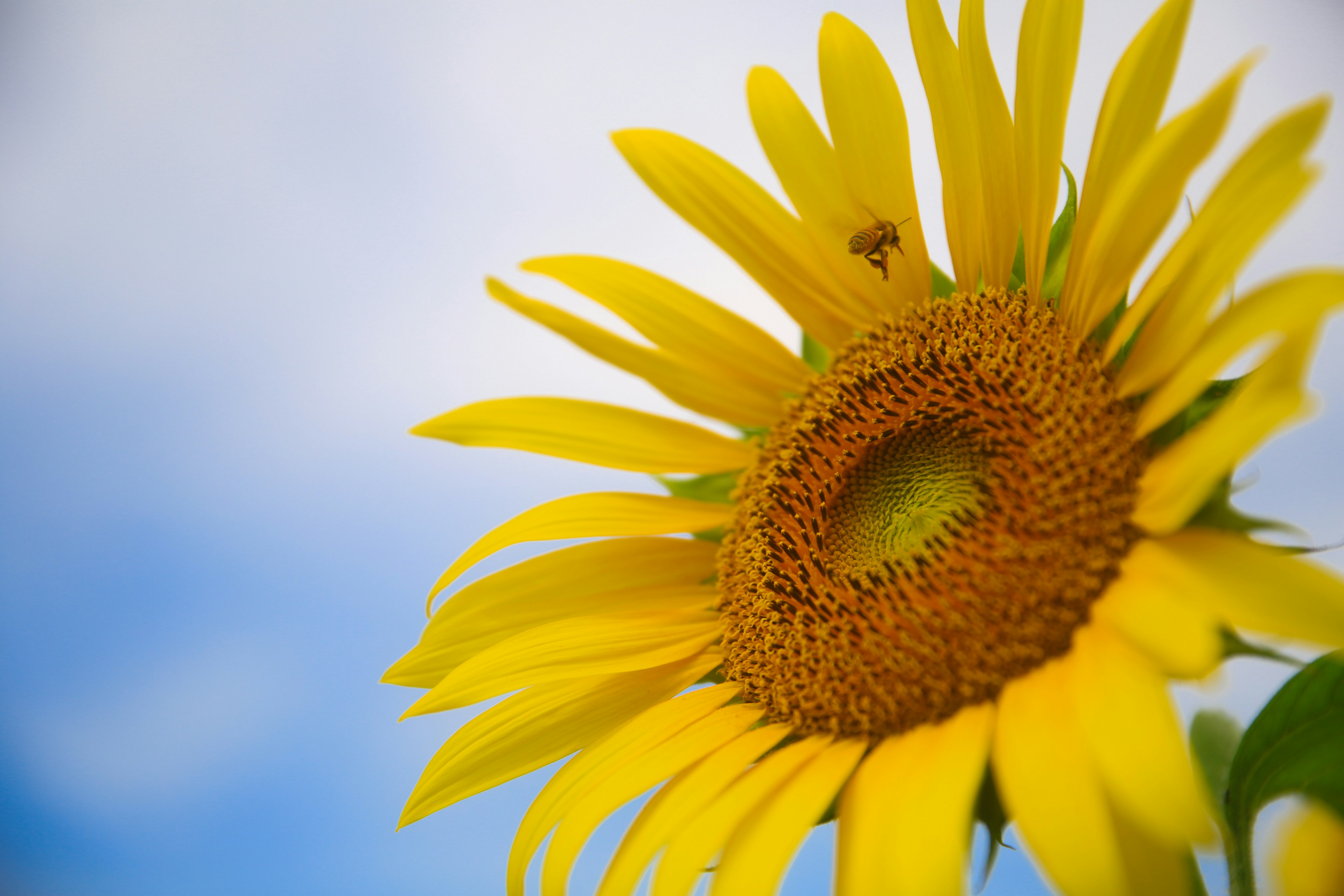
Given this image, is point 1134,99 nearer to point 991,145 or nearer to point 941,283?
point 991,145

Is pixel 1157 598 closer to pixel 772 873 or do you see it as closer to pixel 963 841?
pixel 963 841

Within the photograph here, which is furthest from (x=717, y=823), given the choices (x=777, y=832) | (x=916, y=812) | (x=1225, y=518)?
(x=1225, y=518)

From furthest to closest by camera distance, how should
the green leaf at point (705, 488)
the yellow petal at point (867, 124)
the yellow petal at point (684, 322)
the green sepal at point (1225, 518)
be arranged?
the green leaf at point (705, 488) → the yellow petal at point (684, 322) → the yellow petal at point (867, 124) → the green sepal at point (1225, 518)

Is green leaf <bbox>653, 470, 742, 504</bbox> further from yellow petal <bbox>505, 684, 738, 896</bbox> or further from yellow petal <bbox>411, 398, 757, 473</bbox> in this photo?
yellow petal <bbox>505, 684, 738, 896</bbox>

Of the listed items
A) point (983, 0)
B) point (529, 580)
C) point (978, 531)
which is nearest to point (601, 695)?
point (529, 580)

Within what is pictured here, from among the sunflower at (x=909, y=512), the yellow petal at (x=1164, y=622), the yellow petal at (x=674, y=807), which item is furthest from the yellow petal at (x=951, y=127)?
the yellow petal at (x=674, y=807)

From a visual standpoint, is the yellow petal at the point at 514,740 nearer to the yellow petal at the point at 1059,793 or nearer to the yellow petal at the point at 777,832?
the yellow petal at the point at 777,832
